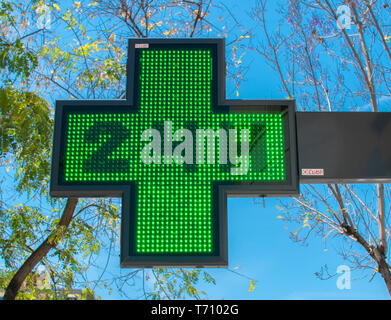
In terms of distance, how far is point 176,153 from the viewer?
142 inches

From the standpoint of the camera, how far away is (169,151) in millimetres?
3605

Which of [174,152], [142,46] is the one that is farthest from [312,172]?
[142,46]

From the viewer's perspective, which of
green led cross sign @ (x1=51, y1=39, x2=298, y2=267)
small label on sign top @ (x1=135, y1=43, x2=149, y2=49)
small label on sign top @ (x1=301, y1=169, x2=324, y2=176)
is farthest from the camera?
small label on sign top @ (x1=135, y1=43, x2=149, y2=49)

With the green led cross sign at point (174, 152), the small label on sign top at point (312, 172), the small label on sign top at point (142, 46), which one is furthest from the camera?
the small label on sign top at point (142, 46)

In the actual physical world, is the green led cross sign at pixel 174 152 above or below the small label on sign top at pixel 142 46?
below

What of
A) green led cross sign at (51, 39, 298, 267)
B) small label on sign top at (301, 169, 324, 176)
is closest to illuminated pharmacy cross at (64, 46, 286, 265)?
green led cross sign at (51, 39, 298, 267)

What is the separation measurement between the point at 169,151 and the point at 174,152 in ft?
0.13

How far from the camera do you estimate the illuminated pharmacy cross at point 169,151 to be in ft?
11.3

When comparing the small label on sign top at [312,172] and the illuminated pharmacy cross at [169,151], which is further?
the small label on sign top at [312,172]

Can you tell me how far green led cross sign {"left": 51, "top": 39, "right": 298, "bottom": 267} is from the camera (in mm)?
3449

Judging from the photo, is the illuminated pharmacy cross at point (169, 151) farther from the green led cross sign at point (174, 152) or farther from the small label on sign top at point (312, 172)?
the small label on sign top at point (312, 172)

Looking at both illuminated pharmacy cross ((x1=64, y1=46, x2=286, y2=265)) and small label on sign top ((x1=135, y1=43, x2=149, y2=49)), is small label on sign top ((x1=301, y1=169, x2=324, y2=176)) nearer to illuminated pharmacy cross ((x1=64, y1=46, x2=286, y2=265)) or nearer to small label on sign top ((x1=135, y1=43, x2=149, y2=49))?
illuminated pharmacy cross ((x1=64, y1=46, x2=286, y2=265))

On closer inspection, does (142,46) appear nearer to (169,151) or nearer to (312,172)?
(169,151)

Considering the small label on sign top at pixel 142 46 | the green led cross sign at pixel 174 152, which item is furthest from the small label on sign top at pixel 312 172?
the small label on sign top at pixel 142 46
